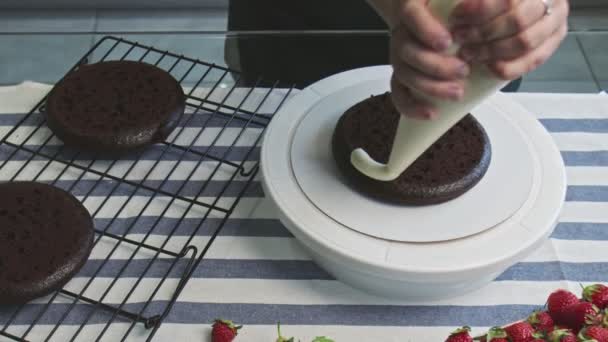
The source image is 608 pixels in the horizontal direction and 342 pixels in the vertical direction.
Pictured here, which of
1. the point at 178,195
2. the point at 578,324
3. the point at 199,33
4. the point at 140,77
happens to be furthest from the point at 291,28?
the point at 578,324

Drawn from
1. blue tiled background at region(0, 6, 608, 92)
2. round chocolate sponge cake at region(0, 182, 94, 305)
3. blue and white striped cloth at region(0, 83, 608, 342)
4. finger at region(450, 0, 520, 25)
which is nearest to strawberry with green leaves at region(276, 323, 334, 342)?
blue and white striped cloth at region(0, 83, 608, 342)

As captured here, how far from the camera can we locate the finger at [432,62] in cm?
67

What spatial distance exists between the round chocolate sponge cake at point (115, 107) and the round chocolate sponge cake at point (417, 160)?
23 cm

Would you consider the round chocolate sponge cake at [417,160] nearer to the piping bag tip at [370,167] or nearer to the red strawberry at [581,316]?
the piping bag tip at [370,167]

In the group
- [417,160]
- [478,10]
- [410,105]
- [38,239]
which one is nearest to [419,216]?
[417,160]

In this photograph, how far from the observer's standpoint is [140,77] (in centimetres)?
105

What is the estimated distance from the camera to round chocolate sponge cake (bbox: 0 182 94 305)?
0.83m

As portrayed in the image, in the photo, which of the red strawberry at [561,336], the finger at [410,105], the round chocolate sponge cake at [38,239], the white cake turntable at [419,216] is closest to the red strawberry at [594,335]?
the red strawberry at [561,336]

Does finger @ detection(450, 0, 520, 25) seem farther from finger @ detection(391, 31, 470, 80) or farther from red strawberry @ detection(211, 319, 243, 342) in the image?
red strawberry @ detection(211, 319, 243, 342)

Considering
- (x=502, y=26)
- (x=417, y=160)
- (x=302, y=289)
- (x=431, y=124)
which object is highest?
(x=502, y=26)

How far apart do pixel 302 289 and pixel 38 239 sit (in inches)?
Answer: 10.9

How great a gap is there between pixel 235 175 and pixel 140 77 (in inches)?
7.2

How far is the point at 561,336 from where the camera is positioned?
0.73 metres

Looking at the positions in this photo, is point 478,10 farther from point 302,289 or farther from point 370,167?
point 302,289
